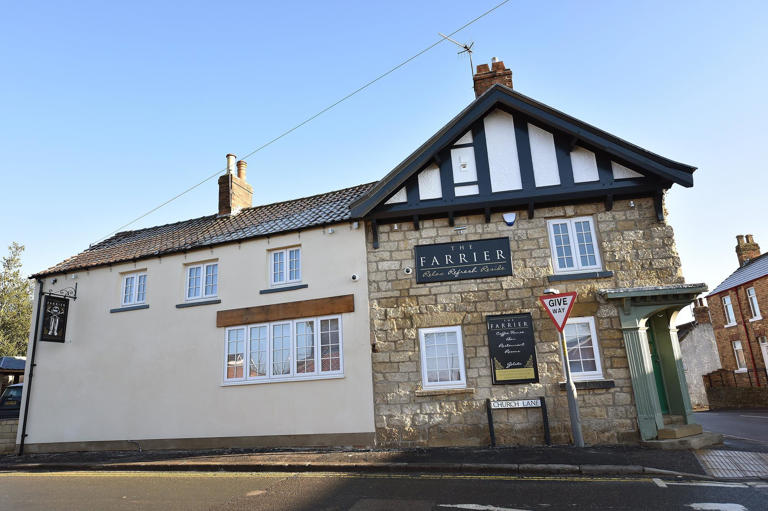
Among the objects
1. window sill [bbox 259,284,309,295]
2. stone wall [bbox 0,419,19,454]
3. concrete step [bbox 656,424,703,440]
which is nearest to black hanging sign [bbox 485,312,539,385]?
concrete step [bbox 656,424,703,440]

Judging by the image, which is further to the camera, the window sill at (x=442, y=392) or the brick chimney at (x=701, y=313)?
the brick chimney at (x=701, y=313)

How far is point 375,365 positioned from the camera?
37.4ft

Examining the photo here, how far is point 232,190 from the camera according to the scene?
1689 centimetres

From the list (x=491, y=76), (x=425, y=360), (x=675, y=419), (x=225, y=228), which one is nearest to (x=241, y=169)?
(x=225, y=228)

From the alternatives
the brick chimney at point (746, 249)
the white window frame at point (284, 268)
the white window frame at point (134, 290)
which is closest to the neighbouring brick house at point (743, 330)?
the brick chimney at point (746, 249)

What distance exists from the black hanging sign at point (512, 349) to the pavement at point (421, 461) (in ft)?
5.03

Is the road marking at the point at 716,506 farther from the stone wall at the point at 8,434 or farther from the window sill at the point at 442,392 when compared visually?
the stone wall at the point at 8,434

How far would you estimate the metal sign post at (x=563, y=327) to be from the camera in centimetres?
936

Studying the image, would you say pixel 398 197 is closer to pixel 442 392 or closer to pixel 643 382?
pixel 442 392

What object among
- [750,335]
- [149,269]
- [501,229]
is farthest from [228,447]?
[750,335]

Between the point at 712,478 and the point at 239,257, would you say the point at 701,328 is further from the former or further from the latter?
the point at 239,257

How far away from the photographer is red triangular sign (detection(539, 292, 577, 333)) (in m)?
9.34

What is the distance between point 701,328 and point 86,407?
114 feet

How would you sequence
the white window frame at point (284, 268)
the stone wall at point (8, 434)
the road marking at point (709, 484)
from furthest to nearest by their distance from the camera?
the stone wall at point (8, 434) < the white window frame at point (284, 268) < the road marking at point (709, 484)
